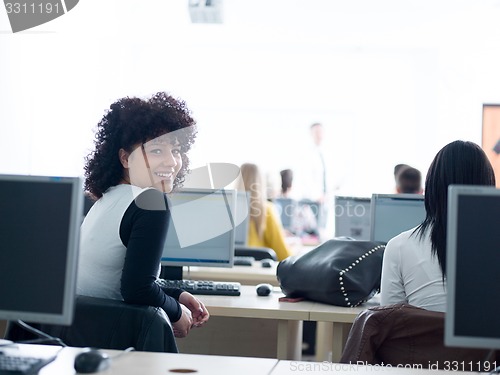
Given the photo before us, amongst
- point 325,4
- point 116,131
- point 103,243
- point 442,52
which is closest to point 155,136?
point 116,131

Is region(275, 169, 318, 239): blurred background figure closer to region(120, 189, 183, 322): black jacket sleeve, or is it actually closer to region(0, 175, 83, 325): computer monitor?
region(120, 189, 183, 322): black jacket sleeve

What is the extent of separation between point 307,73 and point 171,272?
608 cm

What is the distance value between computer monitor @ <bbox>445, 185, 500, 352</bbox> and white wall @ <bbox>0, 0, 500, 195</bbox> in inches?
216

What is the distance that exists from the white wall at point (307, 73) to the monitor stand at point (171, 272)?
341 cm

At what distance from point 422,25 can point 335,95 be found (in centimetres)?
164

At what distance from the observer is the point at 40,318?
1743 millimetres

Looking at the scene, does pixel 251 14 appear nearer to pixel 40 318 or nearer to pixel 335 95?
pixel 335 95

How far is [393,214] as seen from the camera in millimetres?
3699

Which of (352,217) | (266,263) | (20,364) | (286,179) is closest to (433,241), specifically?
(20,364)

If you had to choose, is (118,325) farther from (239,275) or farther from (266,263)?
(266,263)

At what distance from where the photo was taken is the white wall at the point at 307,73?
7488mm

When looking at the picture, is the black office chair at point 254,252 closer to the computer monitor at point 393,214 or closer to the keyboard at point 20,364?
the computer monitor at point 393,214

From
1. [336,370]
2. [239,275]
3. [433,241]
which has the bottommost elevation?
[239,275]

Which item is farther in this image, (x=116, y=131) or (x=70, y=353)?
(x=116, y=131)
